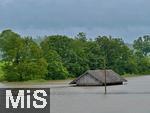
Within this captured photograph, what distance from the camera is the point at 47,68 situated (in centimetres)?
8662

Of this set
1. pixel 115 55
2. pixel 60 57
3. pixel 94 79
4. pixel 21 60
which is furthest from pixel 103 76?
pixel 115 55

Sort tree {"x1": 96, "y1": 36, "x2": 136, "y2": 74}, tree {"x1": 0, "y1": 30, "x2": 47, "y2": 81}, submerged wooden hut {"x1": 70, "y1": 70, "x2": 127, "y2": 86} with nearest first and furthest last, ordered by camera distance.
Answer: submerged wooden hut {"x1": 70, "y1": 70, "x2": 127, "y2": 86}, tree {"x1": 0, "y1": 30, "x2": 47, "y2": 81}, tree {"x1": 96, "y1": 36, "x2": 136, "y2": 74}

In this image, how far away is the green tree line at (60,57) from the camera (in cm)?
8250

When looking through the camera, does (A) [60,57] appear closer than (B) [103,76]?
No

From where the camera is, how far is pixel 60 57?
3659 inches

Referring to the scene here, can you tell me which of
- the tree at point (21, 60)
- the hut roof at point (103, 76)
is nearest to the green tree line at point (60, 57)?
the tree at point (21, 60)

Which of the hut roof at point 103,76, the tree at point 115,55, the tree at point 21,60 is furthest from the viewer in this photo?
the tree at point 115,55

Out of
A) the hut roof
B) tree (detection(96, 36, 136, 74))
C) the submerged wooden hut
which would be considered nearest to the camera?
the submerged wooden hut

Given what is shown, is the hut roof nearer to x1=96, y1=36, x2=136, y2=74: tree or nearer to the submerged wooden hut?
the submerged wooden hut

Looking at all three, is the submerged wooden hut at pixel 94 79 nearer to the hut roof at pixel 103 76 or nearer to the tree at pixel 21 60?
the hut roof at pixel 103 76

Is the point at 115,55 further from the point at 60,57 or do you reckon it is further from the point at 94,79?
the point at 94,79

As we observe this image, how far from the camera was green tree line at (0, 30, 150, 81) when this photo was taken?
82.5 metres

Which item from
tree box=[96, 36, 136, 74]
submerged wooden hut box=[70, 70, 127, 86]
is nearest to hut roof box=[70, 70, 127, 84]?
submerged wooden hut box=[70, 70, 127, 86]

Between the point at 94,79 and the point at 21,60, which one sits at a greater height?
the point at 21,60
